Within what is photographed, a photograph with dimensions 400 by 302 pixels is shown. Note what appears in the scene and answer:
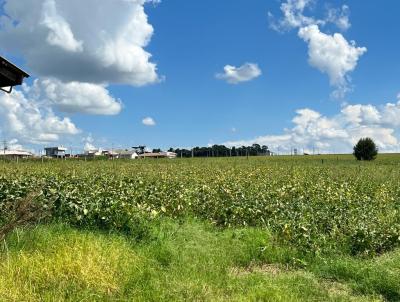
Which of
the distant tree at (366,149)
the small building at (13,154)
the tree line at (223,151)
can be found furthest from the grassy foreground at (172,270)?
the tree line at (223,151)

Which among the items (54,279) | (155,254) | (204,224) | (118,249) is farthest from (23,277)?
(204,224)

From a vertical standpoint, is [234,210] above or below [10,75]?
below

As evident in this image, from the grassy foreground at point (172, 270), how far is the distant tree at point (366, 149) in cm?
6625

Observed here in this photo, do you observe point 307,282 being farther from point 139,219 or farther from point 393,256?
point 139,219

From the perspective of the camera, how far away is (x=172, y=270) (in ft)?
24.3

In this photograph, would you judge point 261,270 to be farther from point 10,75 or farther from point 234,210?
point 10,75

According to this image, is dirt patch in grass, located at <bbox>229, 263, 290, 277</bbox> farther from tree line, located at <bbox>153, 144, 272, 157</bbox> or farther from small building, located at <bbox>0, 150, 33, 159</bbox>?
tree line, located at <bbox>153, 144, 272, 157</bbox>

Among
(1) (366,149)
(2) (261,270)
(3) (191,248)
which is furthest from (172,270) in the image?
(1) (366,149)

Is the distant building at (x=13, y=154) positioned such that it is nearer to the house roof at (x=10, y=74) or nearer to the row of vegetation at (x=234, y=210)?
the house roof at (x=10, y=74)

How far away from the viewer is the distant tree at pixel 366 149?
7125 cm

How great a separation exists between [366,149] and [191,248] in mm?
68013

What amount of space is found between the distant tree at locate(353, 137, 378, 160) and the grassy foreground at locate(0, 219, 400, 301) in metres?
66.2

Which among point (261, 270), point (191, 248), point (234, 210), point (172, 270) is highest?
point (234, 210)

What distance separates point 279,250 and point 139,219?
→ 111 inches
